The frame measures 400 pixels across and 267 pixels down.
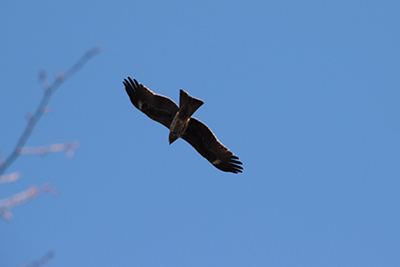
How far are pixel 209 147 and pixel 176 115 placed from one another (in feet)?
5.57

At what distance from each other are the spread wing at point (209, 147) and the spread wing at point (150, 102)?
2.09ft

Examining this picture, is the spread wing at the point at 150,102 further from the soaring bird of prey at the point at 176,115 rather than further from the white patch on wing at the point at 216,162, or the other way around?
the white patch on wing at the point at 216,162

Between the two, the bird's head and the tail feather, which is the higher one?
the tail feather

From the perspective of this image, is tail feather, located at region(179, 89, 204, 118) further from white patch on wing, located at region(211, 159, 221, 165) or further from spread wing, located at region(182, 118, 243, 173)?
white patch on wing, located at region(211, 159, 221, 165)

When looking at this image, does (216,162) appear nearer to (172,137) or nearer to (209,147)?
(209,147)

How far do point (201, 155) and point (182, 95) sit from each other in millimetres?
2578

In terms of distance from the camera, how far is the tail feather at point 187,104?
34.5 feet

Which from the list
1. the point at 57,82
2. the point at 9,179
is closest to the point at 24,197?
the point at 9,179

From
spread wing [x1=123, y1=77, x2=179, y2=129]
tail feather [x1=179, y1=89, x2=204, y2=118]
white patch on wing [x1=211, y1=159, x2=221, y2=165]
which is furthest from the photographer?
white patch on wing [x1=211, y1=159, x2=221, y2=165]

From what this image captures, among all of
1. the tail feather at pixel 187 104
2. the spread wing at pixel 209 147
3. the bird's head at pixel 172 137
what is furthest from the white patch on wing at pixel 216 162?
the tail feather at pixel 187 104

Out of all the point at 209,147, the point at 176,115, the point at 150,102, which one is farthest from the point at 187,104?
the point at 209,147

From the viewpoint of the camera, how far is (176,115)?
1109 centimetres

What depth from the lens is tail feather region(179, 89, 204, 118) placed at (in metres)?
10.5

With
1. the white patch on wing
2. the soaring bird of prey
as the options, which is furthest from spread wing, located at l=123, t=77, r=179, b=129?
the white patch on wing
